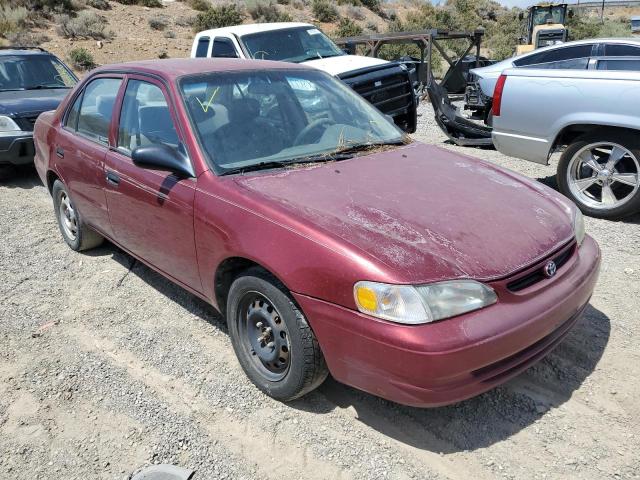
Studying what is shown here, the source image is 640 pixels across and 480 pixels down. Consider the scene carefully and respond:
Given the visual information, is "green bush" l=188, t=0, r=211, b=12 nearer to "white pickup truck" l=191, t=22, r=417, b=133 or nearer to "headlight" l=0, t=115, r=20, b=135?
"white pickup truck" l=191, t=22, r=417, b=133

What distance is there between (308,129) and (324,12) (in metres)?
33.2

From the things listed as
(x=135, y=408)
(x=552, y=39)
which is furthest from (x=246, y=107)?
(x=552, y=39)

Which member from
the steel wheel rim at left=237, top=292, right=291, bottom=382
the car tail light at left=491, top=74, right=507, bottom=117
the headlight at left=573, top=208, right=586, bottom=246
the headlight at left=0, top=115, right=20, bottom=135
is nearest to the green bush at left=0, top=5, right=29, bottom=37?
the headlight at left=0, top=115, right=20, bottom=135

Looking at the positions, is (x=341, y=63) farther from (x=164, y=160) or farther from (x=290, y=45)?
(x=164, y=160)

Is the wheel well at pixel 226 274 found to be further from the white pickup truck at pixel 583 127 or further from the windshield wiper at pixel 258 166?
the white pickup truck at pixel 583 127

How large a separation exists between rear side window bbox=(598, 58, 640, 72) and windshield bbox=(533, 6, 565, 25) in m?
19.5

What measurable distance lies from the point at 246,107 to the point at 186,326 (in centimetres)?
154

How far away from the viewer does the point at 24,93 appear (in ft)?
27.0

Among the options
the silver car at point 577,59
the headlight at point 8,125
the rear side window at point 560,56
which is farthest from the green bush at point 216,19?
the rear side window at point 560,56

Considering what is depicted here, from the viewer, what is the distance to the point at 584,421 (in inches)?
115

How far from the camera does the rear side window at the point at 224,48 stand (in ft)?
28.9

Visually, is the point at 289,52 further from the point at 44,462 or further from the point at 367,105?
the point at 44,462

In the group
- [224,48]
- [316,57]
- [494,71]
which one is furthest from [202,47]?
[494,71]

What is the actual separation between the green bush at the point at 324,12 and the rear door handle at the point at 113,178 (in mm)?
32735
